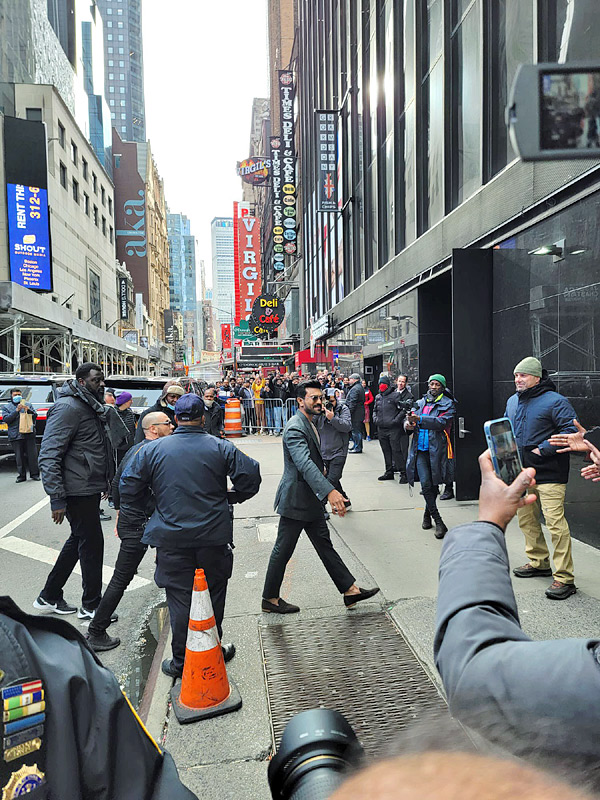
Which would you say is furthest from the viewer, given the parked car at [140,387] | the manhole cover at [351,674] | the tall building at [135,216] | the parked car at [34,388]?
the tall building at [135,216]

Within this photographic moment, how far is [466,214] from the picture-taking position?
9117mm

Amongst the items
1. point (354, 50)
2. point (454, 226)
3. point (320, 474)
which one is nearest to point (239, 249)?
point (354, 50)

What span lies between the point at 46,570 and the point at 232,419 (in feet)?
40.4

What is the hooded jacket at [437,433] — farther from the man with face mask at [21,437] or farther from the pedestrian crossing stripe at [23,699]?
the man with face mask at [21,437]

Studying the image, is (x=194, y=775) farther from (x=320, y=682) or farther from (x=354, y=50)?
(x=354, y=50)

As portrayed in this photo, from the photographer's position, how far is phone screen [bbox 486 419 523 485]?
158 centimetres

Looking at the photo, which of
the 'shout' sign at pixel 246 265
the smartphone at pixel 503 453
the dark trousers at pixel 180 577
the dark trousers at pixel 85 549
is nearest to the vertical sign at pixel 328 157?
the dark trousers at pixel 85 549

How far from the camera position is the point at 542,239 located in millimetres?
6973

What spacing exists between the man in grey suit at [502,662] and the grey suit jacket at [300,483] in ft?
10.4

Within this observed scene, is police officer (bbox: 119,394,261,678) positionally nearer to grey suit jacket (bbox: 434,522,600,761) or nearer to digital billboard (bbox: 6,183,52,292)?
grey suit jacket (bbox: 434,522,600,761)

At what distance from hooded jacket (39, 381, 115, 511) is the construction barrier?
523 inches

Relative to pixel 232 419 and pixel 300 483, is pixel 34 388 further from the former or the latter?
pixel 300 483

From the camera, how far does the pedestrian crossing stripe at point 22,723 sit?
0.98 metres

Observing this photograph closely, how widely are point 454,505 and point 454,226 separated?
508cm
